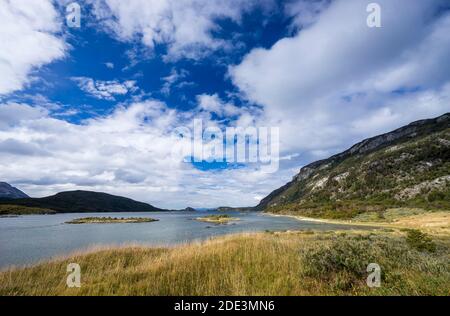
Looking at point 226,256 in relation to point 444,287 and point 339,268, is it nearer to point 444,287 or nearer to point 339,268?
point 339,268

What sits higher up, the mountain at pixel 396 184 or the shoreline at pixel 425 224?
the mountain at pixel 396 184

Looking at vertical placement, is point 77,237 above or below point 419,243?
below

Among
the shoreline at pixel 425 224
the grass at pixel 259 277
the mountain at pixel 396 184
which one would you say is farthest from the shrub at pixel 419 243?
the mountain at pixel 396 184

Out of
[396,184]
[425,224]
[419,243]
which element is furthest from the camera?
[396,184]

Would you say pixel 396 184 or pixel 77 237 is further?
pixel 396 184

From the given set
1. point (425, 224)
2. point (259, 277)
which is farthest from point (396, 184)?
point (259, 277)

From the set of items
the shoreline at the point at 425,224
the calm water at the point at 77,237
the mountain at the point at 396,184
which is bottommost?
the calm water at the point at 77,237

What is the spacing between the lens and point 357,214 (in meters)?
97.1

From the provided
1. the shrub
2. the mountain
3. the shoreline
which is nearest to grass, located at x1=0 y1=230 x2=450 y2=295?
the shrub

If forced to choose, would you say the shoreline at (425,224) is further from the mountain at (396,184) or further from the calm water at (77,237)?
the mountain at (396,184)

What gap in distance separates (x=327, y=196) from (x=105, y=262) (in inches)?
7501

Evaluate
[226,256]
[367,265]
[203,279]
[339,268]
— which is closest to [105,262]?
[226,256]

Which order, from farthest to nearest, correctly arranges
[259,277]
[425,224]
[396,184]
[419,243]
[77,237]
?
[396,184]
[425,224]
[77,237]
[419,243]
[259,277]

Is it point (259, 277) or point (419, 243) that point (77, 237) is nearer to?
point (259, 277)
